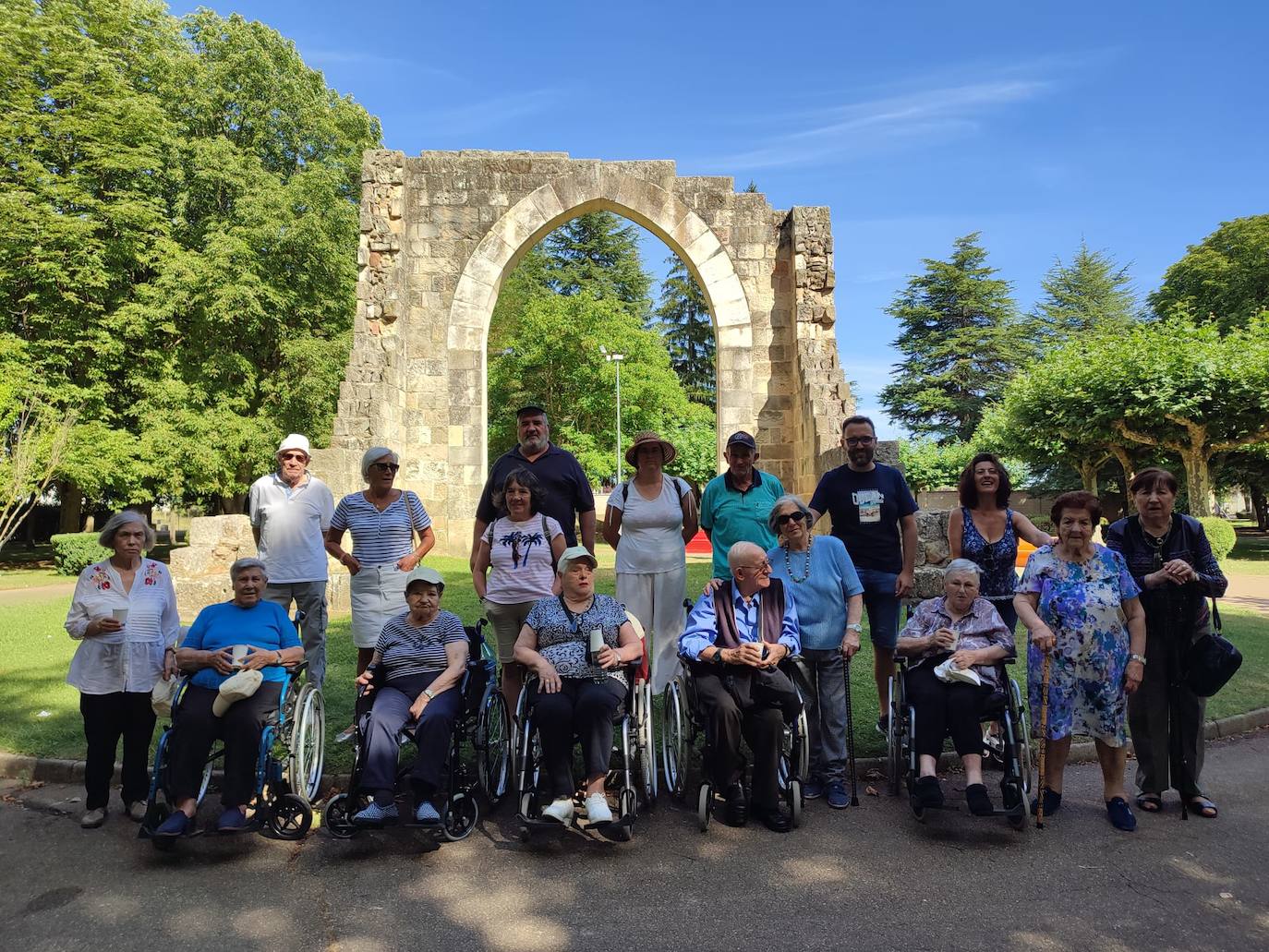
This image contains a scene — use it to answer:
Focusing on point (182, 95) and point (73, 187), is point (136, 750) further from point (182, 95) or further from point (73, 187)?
point (182, 95)

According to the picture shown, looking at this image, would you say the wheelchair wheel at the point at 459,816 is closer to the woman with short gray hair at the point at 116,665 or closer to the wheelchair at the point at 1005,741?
the woman with short gray hair at the point at 116,665

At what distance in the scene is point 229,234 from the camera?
21516 millimetres

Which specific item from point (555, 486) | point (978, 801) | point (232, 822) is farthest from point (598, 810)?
point (555, 486)

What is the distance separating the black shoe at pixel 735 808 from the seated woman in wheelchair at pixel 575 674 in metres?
0.63

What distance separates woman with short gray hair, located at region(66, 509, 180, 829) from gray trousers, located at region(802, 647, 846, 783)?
3343 millimetres

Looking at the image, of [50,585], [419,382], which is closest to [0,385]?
[50,585]

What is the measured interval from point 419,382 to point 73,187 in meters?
11.0

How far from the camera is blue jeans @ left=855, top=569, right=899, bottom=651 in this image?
5266 millimetres

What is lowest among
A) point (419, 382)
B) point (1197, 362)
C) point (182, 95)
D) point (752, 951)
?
point (752, 951)

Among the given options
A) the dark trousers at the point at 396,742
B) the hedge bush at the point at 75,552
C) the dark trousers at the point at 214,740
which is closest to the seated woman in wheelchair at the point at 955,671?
the dark trousers at the point at 396,742

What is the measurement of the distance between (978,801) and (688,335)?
150 ft

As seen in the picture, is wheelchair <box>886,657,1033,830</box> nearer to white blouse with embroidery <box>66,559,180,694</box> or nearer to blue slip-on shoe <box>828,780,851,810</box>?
blue slip-on shoe <box>828,780,851,810</box>

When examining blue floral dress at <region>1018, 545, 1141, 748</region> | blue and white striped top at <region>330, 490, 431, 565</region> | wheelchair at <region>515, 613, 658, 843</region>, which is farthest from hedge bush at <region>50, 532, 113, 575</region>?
blue floral dress at <region>1018, 545, 1141, 748</region>

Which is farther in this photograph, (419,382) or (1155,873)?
(419,382)
